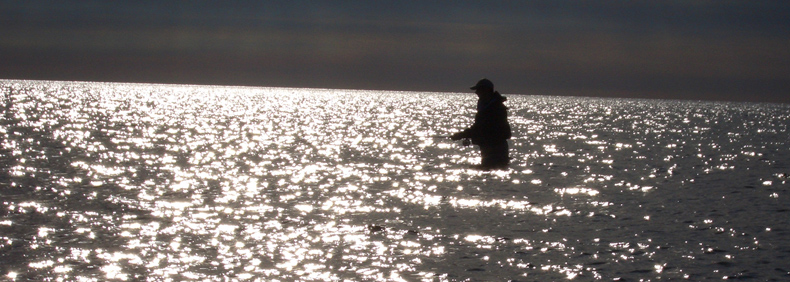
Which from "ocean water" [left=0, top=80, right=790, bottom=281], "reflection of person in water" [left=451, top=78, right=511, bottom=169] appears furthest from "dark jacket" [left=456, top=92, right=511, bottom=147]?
"ocean water" [left=0, top=80, right=790, bottom=281]

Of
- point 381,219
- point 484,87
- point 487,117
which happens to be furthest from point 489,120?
point 381,219

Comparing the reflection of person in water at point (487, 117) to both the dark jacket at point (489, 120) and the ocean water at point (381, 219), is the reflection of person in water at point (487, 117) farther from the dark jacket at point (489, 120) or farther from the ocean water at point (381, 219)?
the ocean water at point (381, 219)

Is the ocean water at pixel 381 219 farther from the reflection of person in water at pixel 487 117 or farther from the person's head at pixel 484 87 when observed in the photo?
the person's head at pixel 484 87

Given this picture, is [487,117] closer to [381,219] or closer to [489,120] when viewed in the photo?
[489,120]

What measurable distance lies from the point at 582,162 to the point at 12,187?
999 inches

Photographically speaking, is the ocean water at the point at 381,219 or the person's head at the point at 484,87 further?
the person's head at the point at 484,87

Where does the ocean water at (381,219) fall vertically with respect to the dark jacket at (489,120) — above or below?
below

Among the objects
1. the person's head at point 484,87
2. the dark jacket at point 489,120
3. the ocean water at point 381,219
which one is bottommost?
the ocean water at point 381,219

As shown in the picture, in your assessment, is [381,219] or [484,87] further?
[484,87]

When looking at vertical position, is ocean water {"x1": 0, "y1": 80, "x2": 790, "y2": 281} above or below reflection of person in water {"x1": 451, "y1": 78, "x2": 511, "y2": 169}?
below

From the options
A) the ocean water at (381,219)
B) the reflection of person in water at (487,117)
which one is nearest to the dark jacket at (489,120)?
the reflection of person in water at (487,117)

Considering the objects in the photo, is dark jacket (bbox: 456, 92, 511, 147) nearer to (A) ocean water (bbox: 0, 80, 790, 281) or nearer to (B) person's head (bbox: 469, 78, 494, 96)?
(B) person's head (bbox: 469, 78, 494, 96)

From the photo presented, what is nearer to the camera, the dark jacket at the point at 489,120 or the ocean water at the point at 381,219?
the ocean water at the point at 381,219

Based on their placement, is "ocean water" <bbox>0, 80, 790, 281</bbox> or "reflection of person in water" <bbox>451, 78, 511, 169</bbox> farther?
"reflection of person in water" <bbox>451, 78, 511, 169</bbox>
